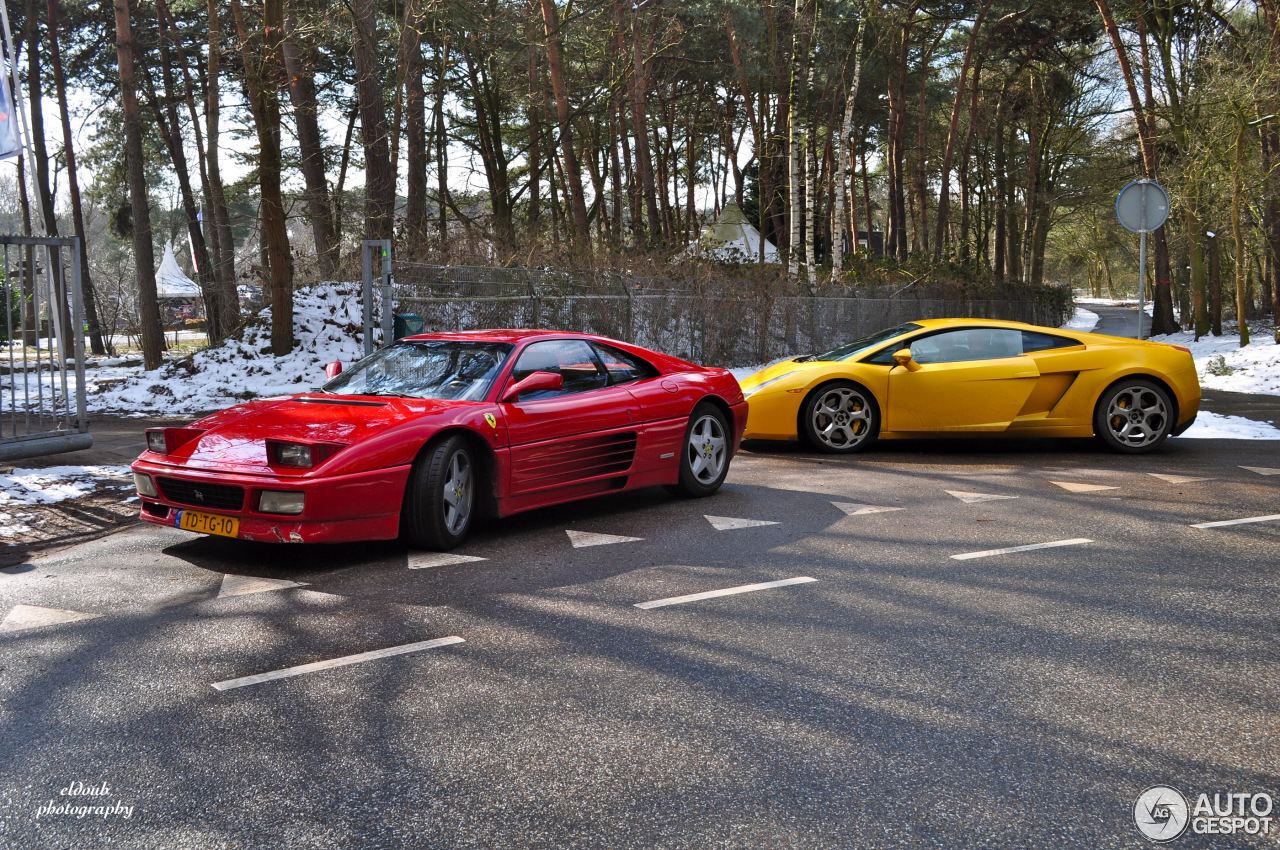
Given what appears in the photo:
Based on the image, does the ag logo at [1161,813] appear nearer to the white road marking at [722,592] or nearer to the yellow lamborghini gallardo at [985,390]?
the white road marking at [722,592]

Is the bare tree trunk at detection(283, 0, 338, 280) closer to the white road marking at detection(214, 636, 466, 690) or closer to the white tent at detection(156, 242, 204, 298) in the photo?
the white road marking at detection(214, 636, 466, 690)

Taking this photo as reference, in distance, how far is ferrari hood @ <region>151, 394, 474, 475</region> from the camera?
5.61m

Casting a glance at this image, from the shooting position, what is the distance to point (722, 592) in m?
5.15

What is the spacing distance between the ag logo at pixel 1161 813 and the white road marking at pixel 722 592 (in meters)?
2.37

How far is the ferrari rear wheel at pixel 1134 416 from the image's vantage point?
976 cm

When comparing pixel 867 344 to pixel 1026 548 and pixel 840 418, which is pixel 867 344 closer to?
pixel 840 418

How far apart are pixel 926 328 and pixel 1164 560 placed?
467 cm

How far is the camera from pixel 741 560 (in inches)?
231

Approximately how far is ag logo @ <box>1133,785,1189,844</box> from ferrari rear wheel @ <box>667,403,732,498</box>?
493 centimetres

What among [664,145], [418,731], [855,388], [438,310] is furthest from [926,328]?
[664,145]

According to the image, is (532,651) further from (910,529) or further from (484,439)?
(910,529)

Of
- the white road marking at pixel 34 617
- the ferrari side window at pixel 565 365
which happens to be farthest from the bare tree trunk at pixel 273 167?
the white road marking at pixel 34 617

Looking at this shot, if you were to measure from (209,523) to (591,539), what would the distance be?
218 centimetres

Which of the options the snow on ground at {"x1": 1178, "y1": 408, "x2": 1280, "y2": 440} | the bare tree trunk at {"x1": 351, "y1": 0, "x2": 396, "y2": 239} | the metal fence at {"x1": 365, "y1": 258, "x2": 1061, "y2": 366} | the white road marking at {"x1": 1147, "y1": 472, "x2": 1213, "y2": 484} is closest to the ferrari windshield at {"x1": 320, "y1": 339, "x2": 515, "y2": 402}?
the white road marking at {"x1": 1147, "y1": 472, "x2": 1213, "y2": 484}
